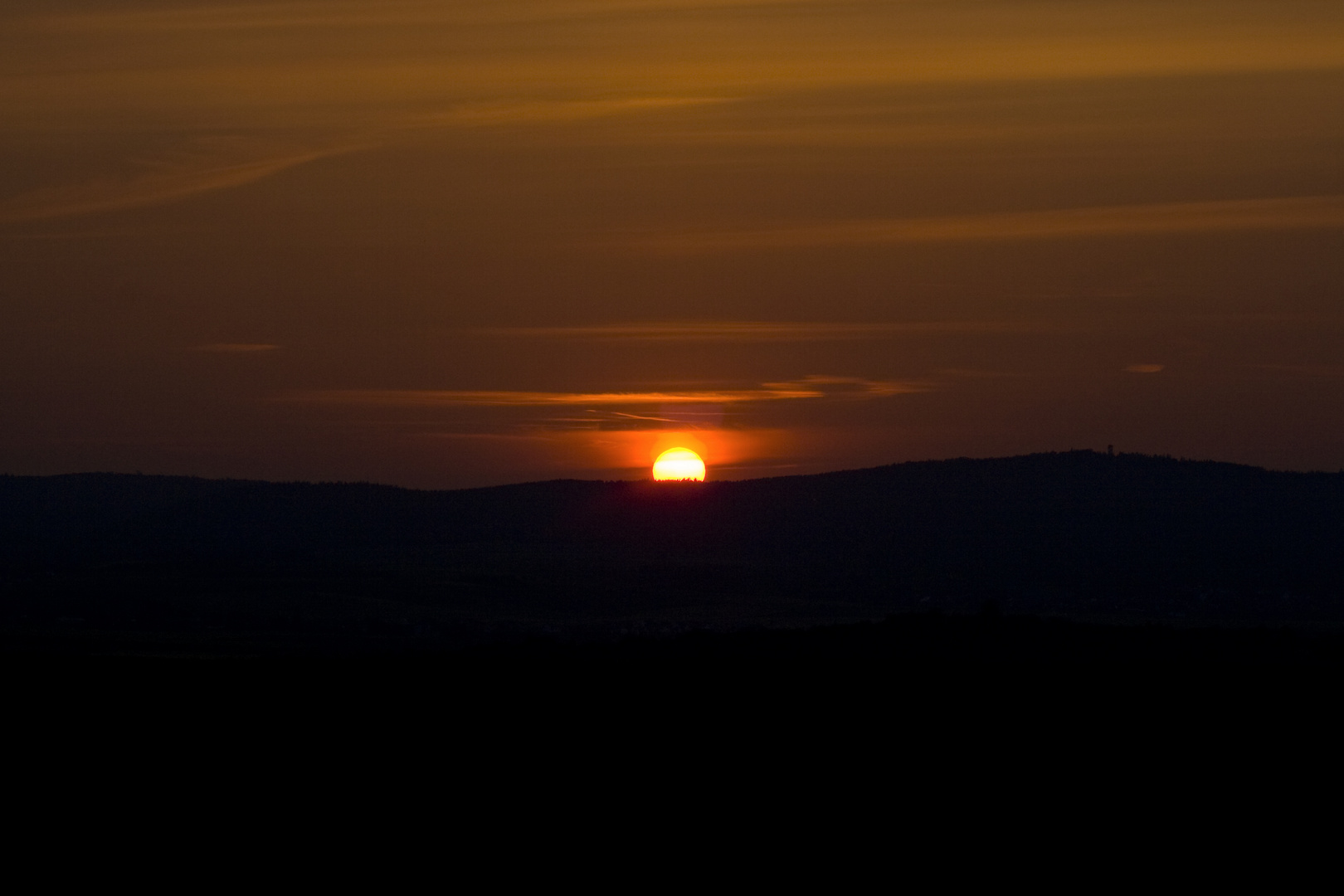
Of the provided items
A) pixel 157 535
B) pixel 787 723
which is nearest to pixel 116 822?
pixel 787 723

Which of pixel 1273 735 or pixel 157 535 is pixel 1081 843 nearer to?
pixel 1273 735

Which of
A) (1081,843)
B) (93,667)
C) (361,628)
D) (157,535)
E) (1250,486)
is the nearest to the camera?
(1081,843)

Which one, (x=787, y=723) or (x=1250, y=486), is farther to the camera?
(x=1250, y=486)

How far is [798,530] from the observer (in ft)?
362

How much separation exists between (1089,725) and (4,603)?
66.4 meters

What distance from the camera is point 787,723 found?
21.9m

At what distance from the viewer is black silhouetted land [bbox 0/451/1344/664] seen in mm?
75500

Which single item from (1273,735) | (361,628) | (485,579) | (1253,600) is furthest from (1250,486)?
(1273,735)

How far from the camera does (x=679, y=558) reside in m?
106

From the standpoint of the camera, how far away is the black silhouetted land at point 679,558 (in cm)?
7550

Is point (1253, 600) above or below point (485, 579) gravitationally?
below

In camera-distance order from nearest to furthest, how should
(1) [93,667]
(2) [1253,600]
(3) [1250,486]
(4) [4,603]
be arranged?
(1) [93,667], (4) [4,603], (2) [1253,600], (3) [1250,486]

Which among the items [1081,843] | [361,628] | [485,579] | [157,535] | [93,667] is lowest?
[1081,843]

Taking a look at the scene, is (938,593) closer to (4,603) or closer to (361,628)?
(361,628)
